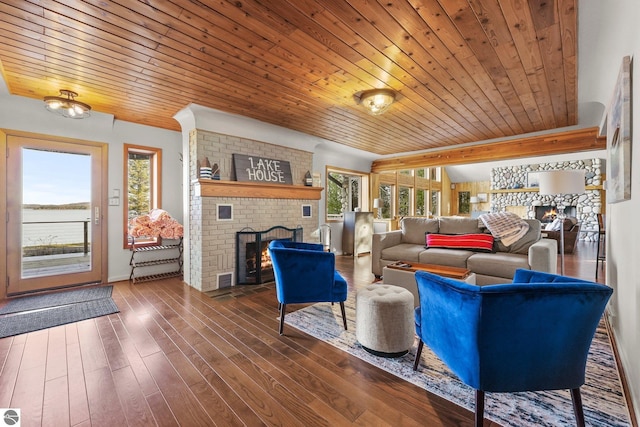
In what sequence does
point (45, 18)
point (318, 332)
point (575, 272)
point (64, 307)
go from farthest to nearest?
point (575, 272) → point (64, 307) → point (318, 332) → point (45, 18)

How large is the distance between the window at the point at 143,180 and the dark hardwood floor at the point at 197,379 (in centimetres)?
221

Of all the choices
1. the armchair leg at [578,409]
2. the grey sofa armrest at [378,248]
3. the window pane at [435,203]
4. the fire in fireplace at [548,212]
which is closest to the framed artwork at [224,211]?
the grey sofa armrest at [378,248]

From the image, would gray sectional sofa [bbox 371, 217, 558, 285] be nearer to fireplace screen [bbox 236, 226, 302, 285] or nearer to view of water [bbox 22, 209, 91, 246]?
fireplace screen [bbox 236, 226, 302, 285]

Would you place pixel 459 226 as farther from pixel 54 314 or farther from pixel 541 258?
pixel 54 314

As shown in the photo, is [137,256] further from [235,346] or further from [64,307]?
[235,346]

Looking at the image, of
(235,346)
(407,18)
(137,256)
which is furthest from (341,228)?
(407,18)

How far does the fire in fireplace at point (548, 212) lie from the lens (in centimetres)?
973

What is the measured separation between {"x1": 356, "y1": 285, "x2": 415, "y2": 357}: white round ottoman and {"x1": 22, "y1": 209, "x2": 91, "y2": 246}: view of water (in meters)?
4.31

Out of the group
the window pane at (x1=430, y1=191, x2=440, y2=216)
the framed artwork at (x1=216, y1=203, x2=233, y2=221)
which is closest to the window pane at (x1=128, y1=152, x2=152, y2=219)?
the framed artwork at (x1=216, y1=203, x2=233, y2=221)

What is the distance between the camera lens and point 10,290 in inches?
140

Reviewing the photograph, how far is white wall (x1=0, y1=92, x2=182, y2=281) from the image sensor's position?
353cm

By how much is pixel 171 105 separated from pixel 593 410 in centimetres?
481

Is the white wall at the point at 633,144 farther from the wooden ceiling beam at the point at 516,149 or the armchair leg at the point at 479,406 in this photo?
the wooden ceiling beam at the point at 516,149

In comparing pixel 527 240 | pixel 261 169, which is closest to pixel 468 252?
pixel 527 240
